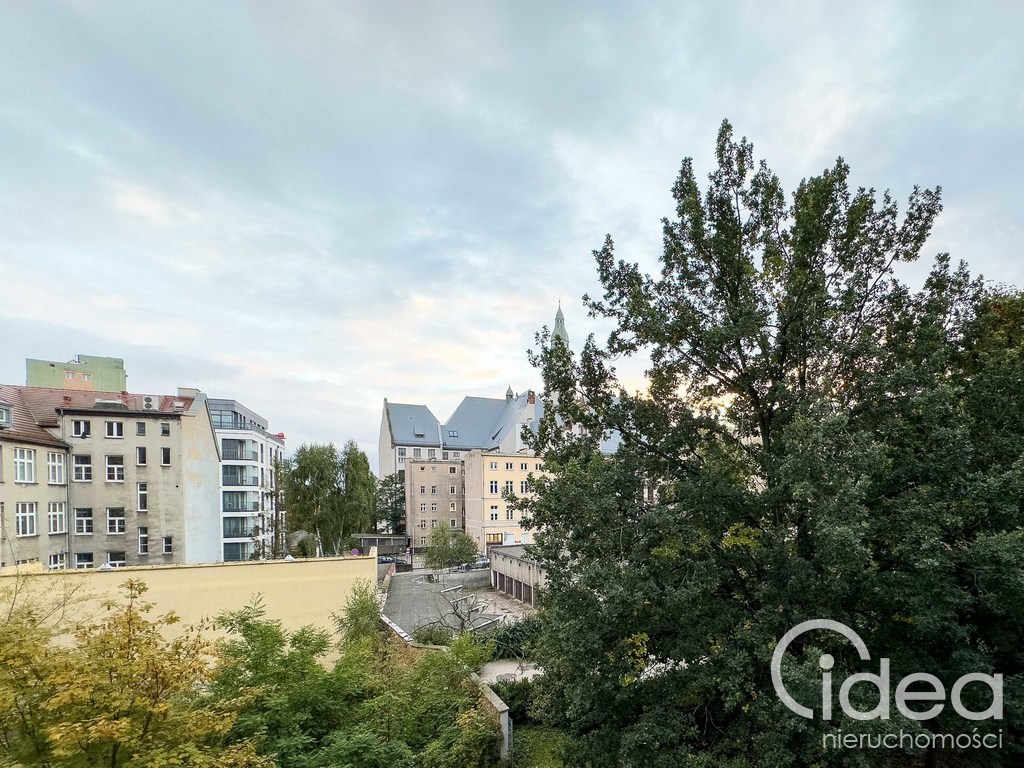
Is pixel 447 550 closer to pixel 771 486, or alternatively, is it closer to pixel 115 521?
pixel 115 521

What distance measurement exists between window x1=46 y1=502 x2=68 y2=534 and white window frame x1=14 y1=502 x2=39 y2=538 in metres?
0.72

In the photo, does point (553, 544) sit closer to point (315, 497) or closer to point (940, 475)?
point (940, 475)

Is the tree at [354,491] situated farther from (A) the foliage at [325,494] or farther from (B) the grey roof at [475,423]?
(B) the grey roof at [475,423]

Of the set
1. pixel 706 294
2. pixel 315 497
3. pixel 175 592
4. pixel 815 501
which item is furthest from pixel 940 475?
pixel 315 497

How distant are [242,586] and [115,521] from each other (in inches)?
492

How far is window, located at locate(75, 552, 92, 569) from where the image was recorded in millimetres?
20938

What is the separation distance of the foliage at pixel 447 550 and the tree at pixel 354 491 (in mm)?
5335

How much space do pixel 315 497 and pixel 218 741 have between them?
971 inches

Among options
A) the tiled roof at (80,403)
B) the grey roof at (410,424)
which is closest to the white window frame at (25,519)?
the tiled roof at (80,403)

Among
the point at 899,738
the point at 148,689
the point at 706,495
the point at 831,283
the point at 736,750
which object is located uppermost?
the point at 831,283

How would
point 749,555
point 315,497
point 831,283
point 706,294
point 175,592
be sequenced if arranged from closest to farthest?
point 749,555, point 831,283, point 706,294, point 175,592, point 315,497

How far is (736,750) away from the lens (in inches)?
279

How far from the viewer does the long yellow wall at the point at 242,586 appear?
42.0 feet

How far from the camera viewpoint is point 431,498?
49938 mm
